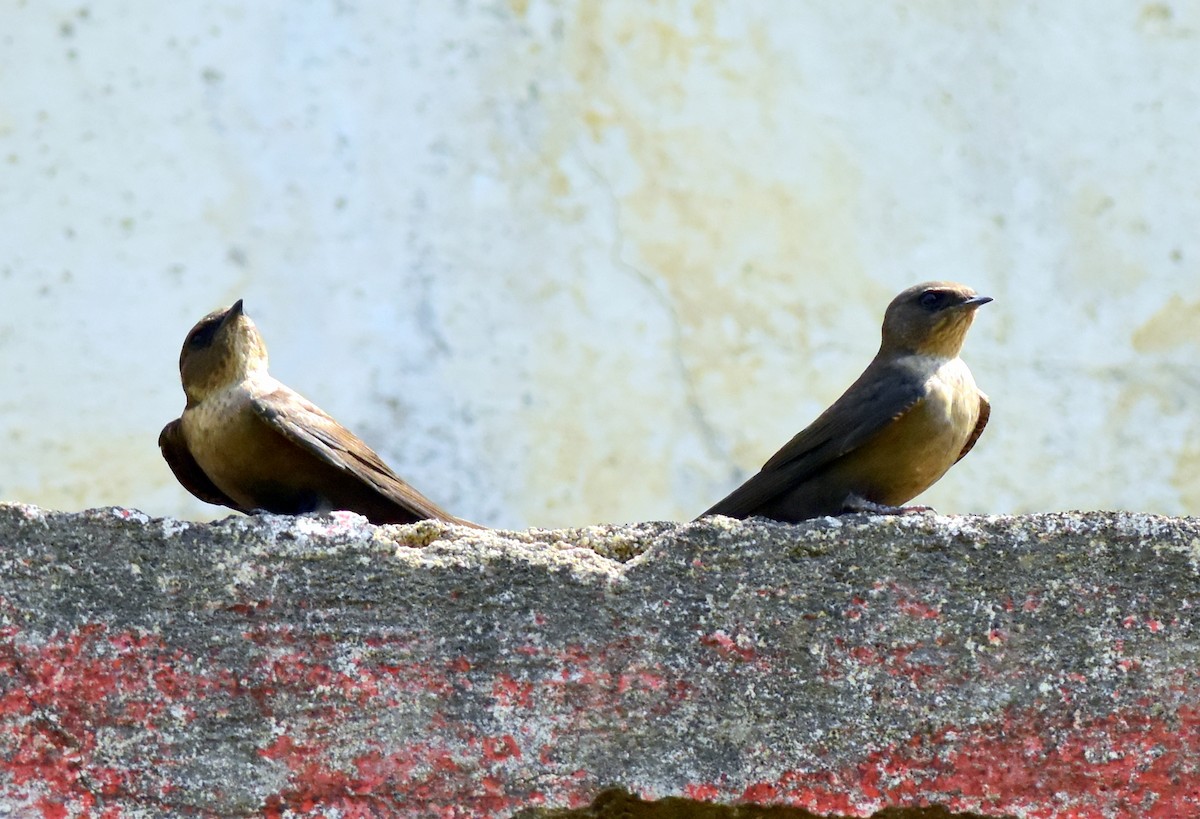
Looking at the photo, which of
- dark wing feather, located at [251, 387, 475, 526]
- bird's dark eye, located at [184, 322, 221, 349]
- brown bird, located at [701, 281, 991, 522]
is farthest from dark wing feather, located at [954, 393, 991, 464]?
bird's dark eye, located at [184, 322, 221, 349]

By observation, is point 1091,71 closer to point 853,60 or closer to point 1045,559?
point 853,60

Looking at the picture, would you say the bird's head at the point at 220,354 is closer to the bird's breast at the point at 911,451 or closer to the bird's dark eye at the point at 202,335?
the bird's dark eye at the point at 202,335

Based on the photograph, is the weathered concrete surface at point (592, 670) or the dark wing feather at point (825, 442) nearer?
the weathered concrete surface at point (592, 670)

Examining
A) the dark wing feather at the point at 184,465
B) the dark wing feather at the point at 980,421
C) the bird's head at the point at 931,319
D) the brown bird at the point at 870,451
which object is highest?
the bird's head at the point at 931,319

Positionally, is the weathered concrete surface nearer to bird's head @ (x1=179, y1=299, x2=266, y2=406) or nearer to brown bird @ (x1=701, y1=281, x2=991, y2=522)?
brown bird @ (x1=701, y1=281, x2=991, y2=522)

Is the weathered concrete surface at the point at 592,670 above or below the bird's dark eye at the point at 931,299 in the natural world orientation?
below

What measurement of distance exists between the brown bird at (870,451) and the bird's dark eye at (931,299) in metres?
0.34

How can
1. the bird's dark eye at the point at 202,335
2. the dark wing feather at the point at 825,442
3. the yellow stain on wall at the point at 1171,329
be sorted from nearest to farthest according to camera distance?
the dark wing feather at the point at 825,442 → the bird's dark eye at the point at 202,335 → the yellow stain on wall at the point at 1171,329

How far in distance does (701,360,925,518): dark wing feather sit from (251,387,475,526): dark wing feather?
559 millimetres

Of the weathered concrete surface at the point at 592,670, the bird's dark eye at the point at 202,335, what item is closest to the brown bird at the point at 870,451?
the weathered concrete surface at the point at 592,670

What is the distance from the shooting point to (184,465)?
4688 millimetres

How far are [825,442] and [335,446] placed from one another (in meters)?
0.95

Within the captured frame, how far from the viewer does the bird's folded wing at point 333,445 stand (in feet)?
13.8

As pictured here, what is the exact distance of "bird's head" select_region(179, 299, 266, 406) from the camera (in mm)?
4691
